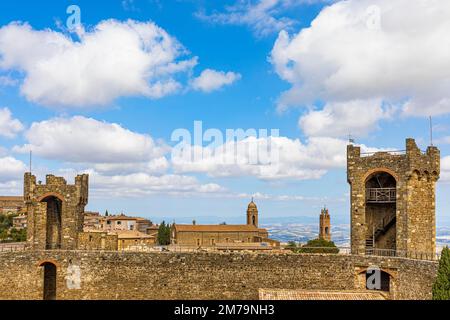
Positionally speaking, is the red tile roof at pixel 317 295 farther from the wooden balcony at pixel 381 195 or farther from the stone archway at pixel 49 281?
the stone archway at pixel 49 281

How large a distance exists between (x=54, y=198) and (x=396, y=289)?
21.4 metres

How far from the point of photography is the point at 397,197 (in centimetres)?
2538

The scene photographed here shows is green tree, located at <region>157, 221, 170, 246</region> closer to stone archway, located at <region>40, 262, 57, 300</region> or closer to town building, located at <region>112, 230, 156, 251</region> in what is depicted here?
town building, located at <region>112, 230, 156, 251</region>

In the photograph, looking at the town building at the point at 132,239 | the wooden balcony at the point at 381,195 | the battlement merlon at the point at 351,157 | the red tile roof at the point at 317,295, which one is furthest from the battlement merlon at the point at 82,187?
the town building at the point at 132,239

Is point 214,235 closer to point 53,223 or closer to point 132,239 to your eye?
point 132,239

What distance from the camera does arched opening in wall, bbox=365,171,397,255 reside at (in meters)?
26.8

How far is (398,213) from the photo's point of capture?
25234mm

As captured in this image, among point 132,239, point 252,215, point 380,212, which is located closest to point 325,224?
point 252,215

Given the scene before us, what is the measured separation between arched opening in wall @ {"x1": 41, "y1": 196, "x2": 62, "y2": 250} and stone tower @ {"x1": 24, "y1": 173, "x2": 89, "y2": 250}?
34cm

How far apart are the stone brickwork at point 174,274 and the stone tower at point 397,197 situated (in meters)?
2.24

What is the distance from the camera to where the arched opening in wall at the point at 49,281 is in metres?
26.5
